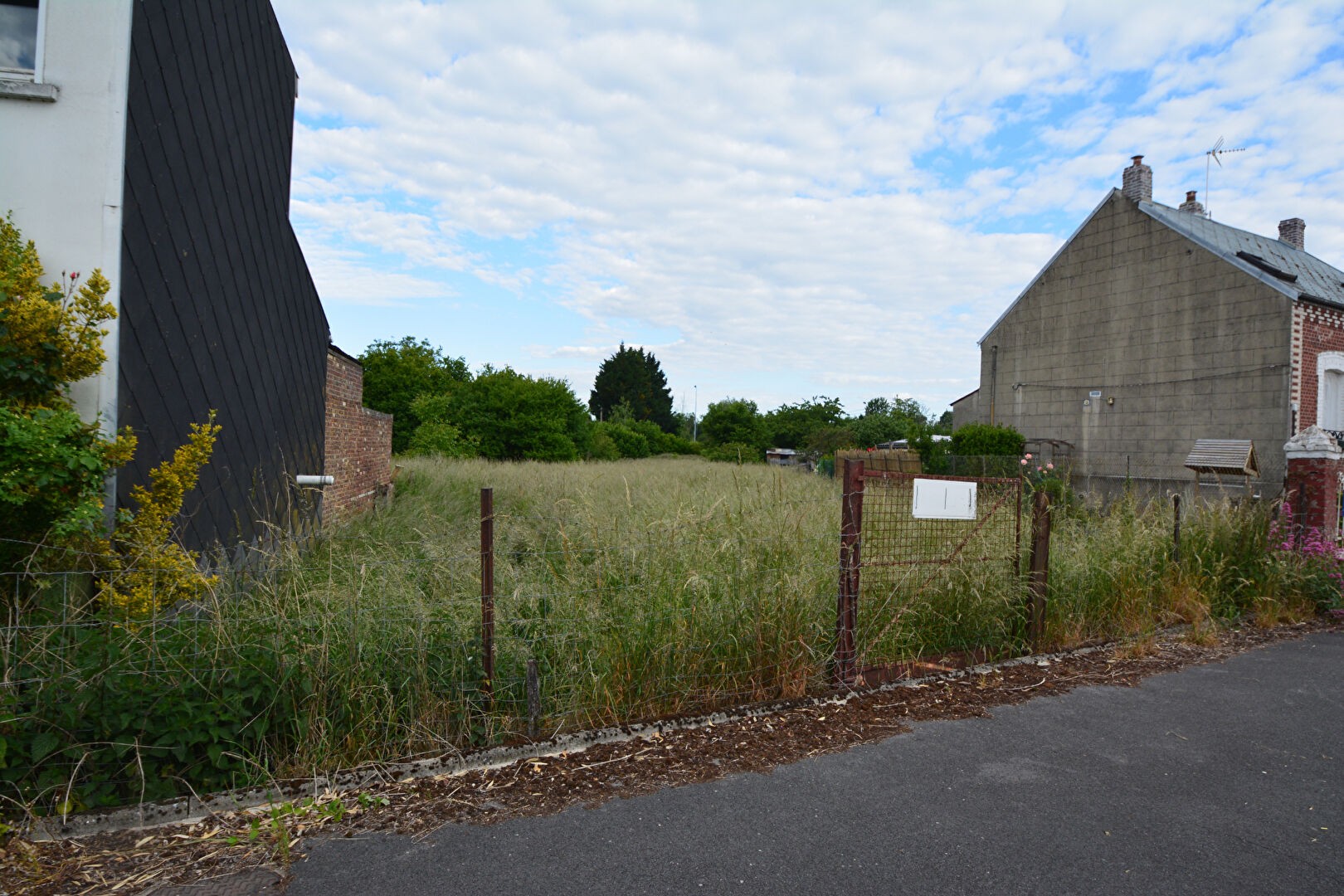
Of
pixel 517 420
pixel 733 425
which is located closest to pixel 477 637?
pixel 517 420

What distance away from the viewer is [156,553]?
13.1 ft

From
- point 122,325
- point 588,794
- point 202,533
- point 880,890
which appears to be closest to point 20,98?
point 122,325

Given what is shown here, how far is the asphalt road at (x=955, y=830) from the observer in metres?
2.83

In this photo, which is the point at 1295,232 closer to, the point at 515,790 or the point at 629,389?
the point at 515,790

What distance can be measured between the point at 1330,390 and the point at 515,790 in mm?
20680

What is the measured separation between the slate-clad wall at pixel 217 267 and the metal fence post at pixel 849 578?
4.48m

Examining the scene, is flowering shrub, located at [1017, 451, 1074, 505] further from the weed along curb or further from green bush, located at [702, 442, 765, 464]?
the weed along curb

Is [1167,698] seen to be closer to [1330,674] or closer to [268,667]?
[1330,674]

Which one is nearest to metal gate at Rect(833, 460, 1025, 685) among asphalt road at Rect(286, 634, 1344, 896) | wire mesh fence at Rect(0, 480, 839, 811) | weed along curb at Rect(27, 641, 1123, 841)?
wire mesh fence at Rect(0, 480, 839, 811)

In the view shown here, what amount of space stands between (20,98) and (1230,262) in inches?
836

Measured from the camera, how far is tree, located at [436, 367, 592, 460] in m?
28.8

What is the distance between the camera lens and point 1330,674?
5.80 m

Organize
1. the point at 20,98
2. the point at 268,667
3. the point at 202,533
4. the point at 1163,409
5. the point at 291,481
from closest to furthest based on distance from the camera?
1. the point at 268,667
2. the point at 20,98
3. the point at 202,533
4. the point at 291,481
5. the point at 1163,409

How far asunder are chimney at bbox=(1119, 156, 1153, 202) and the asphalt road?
1973cm
